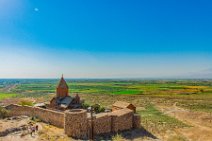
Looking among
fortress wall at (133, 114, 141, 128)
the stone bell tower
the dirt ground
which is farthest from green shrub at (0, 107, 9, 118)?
the dirt ground

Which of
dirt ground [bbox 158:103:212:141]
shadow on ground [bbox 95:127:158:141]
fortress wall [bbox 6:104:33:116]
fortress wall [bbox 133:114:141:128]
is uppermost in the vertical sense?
fortress wall [bbox 6:104:33:116]

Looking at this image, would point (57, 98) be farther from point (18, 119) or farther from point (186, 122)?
point (186, 122)

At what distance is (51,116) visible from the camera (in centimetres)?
2566

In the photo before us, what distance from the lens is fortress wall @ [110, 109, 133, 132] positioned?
24.0 meters

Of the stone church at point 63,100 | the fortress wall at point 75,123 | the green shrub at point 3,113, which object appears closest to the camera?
the fortress wall at point 75,123

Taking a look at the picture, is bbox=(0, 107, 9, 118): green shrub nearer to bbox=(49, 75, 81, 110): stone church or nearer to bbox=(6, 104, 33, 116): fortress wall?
bbox=(6, 104, 33, 116): fortress wall

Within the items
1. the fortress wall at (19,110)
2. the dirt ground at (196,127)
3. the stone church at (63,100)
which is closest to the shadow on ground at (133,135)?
the dirt ground at (196,127)

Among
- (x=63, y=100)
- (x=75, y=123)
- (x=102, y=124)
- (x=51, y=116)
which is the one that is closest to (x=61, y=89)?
(x=63, y=100)

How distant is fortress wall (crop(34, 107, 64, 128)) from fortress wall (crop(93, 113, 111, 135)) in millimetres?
3677

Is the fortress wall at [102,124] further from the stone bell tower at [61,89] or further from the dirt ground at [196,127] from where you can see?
the stone bell tower at [61,89]

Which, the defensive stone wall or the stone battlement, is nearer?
the stone battlement

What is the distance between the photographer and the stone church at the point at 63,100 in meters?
31.1

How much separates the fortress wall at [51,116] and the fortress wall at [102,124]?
12.1 feet

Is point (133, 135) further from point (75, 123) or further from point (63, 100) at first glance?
point (63, 100)
